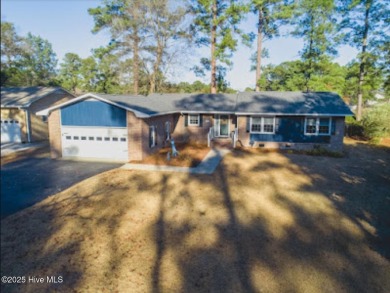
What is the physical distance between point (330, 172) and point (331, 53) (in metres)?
24.3

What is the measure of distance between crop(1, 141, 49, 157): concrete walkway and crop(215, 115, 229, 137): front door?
611 inches

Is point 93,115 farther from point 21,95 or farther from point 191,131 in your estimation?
point 21,95

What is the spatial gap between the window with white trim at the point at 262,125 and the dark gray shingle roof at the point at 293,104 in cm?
70

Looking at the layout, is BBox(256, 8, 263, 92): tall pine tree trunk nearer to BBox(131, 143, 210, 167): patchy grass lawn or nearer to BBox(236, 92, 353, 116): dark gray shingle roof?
BBox(236, 92, 353, 116): dark gray shingle roof

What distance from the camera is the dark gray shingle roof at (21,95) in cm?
2494

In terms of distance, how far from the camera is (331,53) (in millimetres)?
33750

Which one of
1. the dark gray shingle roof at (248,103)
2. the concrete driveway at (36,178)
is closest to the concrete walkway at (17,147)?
the concrete driveway at (36,178)

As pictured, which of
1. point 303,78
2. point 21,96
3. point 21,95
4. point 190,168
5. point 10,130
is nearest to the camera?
point 190,168

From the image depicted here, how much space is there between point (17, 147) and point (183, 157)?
15.1 meters

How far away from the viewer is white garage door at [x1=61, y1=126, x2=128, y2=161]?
714 inches

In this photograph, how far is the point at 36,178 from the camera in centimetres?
1482

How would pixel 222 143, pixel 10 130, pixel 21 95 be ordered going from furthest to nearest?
pixel 21 95 < pixel 10 130 < pixel 222 143

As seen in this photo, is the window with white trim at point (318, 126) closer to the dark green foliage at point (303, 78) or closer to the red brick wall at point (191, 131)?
the red brick wall at point (191, 131)

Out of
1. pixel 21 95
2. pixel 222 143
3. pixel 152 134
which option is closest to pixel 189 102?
pixel 222 143
